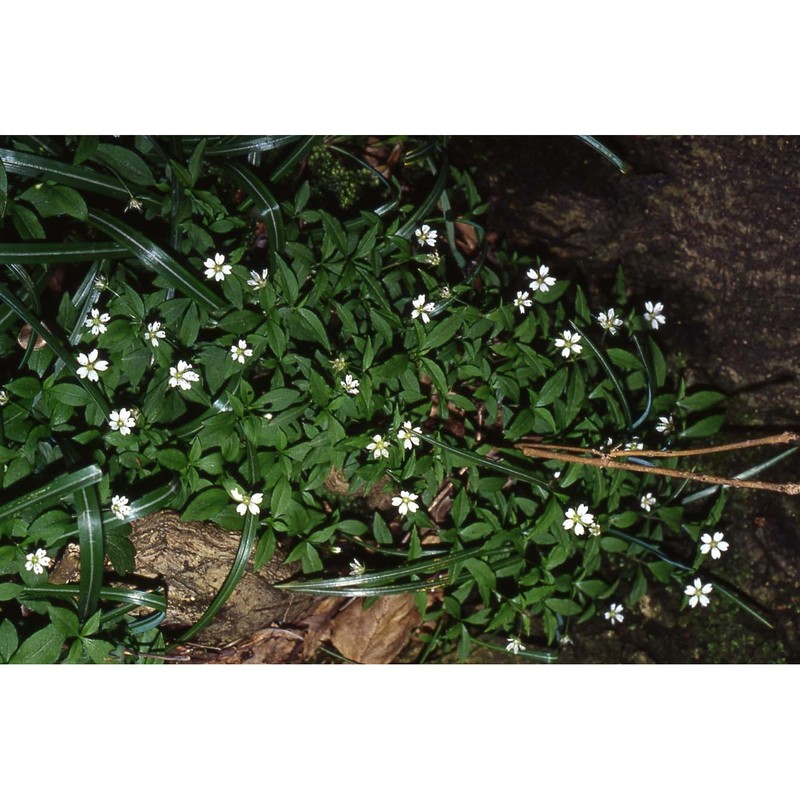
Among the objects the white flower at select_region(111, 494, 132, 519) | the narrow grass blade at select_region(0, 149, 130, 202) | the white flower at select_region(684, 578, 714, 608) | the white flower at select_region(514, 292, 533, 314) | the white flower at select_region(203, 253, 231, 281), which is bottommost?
the white flower at select_region(684, 578, 714, 608)

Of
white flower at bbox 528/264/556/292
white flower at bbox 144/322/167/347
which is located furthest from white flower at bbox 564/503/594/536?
white flower at bbox 144/322/167/347

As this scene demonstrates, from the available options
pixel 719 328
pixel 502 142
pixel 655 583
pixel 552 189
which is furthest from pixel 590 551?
pixel 502 142

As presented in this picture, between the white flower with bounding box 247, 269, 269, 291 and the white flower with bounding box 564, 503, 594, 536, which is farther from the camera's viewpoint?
the white flower with bounding box 564, 503, 594, 536

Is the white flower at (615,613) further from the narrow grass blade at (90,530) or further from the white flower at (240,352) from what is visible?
the narrow grass blade at (90,530)

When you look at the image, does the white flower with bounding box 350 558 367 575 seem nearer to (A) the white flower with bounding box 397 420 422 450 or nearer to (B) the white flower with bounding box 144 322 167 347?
(A) the white flower with bounding box 397 420 422 450

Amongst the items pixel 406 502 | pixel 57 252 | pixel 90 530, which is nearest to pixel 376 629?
pixel 406 502

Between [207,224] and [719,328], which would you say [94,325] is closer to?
[207,224]

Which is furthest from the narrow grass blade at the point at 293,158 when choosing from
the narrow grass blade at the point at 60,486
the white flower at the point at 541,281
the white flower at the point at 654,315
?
the white flower at the point at 654,315
